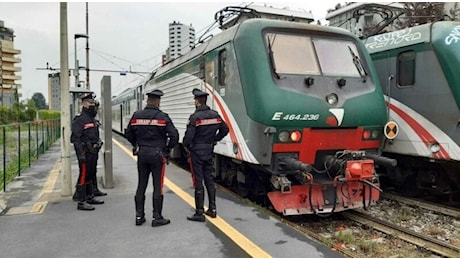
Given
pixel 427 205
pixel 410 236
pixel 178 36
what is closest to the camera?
pixel 410 236

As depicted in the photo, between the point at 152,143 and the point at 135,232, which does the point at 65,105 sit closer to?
the point at 152,143

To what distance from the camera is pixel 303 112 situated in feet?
19.4

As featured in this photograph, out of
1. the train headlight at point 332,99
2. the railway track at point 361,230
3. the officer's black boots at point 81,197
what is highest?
the train headlight at point 332,99

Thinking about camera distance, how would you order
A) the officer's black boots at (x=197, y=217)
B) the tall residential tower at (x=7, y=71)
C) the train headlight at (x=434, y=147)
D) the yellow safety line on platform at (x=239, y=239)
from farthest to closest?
the tall residential tower at (x=7, y=71) < the train headlight at (x=434, y=147) < the officer's black boots at (x=197, y=217) < the yellow safety line on platform at (x=239, y=239)

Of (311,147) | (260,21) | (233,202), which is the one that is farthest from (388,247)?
(260,21)

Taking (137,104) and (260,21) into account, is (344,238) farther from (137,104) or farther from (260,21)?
(137,104)

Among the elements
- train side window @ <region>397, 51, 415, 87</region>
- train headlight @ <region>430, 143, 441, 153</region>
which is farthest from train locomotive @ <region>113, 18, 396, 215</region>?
train side window @ <region>397, 51, 415, 87</region>

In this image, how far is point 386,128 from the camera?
21.7ft

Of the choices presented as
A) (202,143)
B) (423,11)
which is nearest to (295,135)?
(202,143)

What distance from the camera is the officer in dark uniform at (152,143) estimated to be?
5242mm

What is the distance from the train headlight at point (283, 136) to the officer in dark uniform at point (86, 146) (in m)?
2.82

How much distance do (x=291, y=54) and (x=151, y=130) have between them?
2.45 m

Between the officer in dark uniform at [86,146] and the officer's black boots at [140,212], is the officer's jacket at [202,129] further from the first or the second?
the officer in dark uniform at [86,146]

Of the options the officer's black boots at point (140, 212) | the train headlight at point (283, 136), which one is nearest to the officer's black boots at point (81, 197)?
the officer's black boots at point (140, 212)
